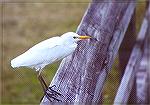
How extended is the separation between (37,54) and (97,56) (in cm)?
21

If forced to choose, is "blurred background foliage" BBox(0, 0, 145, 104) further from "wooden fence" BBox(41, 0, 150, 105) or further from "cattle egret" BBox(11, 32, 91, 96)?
"cattle egret" BBox(11, 32, 91, 96)

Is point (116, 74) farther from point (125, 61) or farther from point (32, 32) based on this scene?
point (32, 32)

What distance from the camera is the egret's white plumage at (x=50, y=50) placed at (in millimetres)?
1666

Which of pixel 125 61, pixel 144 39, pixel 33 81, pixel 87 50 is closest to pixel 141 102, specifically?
pixel 125 61

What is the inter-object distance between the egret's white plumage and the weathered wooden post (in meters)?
0.04

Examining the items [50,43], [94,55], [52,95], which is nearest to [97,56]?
[94,55]

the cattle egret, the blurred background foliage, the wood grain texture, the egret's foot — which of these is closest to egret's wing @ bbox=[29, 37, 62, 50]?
the cattle egret

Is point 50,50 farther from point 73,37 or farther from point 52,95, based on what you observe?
point 52,95

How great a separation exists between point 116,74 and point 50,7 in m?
1.68

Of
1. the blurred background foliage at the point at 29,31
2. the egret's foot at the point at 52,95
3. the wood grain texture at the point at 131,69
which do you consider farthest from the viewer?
the blurred background foliage at the point at 29,31

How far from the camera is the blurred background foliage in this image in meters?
3.54

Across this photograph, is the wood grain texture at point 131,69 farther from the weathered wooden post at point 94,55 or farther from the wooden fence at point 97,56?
the weathered wooden post at point 94,55

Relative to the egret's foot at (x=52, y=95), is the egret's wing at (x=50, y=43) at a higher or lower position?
higher

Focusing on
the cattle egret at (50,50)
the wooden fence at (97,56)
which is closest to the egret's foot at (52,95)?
the wooden fence at (97,56)
